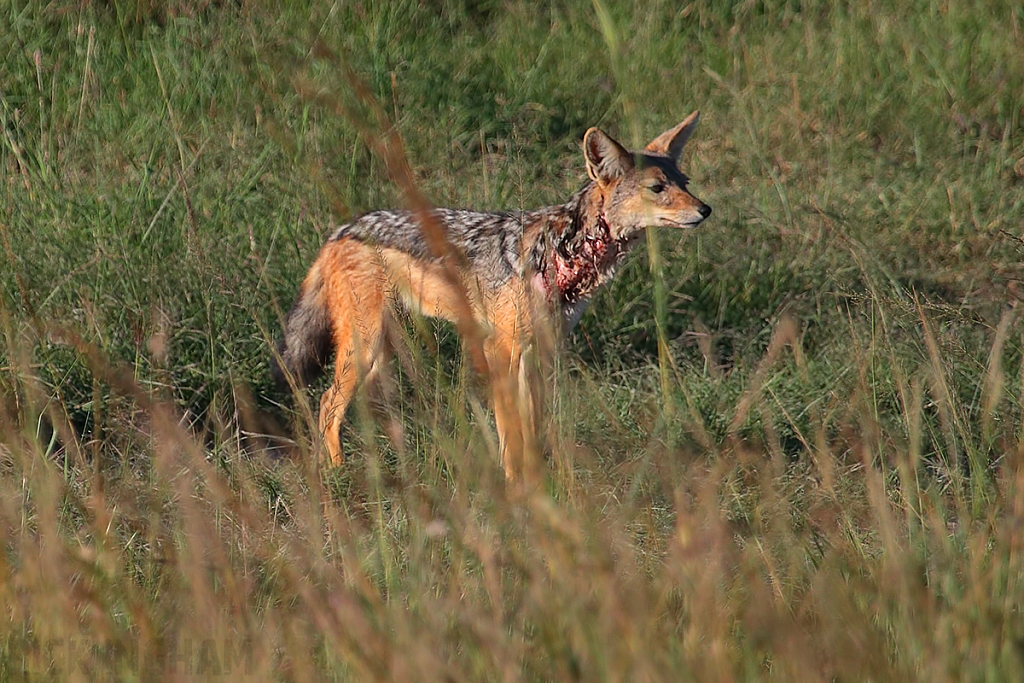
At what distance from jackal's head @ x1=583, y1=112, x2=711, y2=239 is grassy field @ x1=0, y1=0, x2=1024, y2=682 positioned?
0.40 metres

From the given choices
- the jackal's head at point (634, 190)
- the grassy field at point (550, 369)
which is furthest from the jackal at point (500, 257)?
the grassy field at point (550, 369)

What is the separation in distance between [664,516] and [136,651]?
1590mm

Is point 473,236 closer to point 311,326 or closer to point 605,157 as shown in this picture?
point 605,157

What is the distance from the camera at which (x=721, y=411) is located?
4.46 metres

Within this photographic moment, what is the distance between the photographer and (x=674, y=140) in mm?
5227

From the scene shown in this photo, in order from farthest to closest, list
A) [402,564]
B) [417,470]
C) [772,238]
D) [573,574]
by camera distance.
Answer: [772,238], [417,470], [402,564], [573,574]

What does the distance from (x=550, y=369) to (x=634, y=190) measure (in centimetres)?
131

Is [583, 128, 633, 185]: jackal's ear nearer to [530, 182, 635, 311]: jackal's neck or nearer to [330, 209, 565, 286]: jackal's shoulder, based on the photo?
[530, 182, 635, 311]: jackal's neck

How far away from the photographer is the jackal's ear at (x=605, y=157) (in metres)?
4.85

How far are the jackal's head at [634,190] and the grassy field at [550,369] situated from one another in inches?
15.7

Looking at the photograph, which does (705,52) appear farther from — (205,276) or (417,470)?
(417,470)

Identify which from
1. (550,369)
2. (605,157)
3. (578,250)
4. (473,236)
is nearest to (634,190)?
(605,157)

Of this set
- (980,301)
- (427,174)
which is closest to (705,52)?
(427,174)

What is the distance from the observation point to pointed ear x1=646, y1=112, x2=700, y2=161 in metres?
5.16
